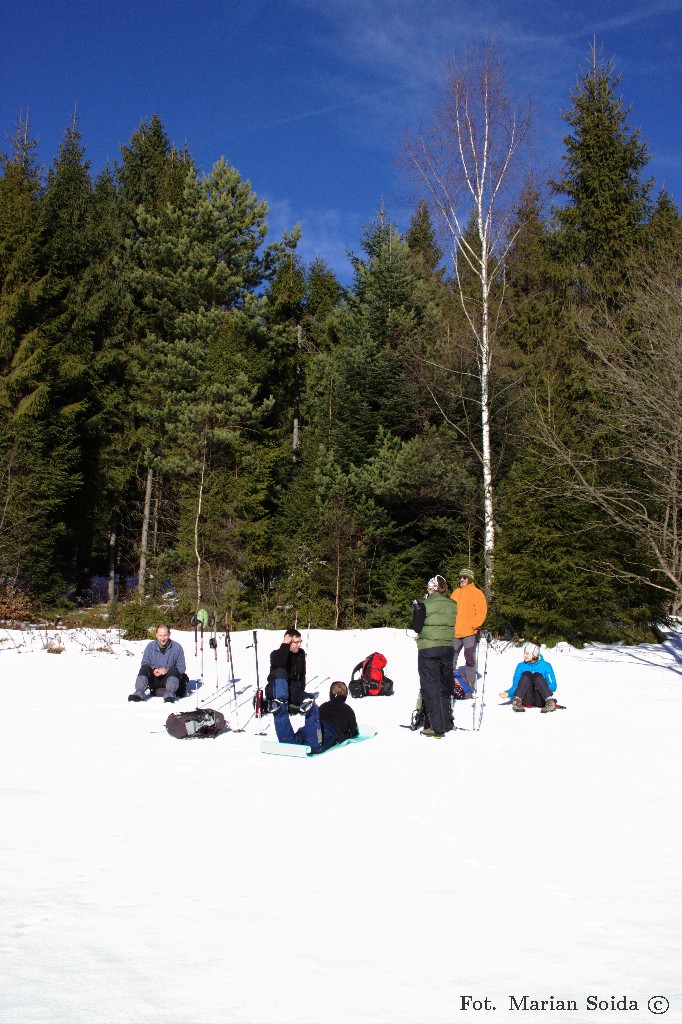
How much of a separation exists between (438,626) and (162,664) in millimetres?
4657

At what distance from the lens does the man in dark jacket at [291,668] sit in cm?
1038

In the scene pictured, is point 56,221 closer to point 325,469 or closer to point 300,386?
point 300,386

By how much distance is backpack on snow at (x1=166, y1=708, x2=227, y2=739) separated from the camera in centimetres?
910

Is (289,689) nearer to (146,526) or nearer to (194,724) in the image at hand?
(194,724)

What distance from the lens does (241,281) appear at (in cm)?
3269

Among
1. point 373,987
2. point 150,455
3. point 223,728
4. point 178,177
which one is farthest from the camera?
point 178,177

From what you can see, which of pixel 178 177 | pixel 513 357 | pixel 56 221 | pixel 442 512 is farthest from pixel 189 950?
pixel 178 177

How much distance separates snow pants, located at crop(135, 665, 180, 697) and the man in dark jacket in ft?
6.18

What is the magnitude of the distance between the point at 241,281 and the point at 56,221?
8274 millimetres

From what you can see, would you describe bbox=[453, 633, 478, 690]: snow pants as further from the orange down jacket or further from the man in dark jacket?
the man in dark jacket

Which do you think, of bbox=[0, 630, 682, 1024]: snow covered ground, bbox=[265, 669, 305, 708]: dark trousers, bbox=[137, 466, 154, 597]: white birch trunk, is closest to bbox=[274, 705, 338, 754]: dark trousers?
bbox=[0, 630, 682, 1024]: snow covered ground

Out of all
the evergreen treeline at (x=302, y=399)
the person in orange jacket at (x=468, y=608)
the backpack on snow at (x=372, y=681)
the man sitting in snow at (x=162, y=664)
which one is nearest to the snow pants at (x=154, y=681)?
the man sitting in snow at (x=162, y=664)

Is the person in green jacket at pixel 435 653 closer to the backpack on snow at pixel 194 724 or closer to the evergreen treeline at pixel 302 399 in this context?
the backpack on snow at pixel 194 724

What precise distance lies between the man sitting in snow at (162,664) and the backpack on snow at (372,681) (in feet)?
8.43
